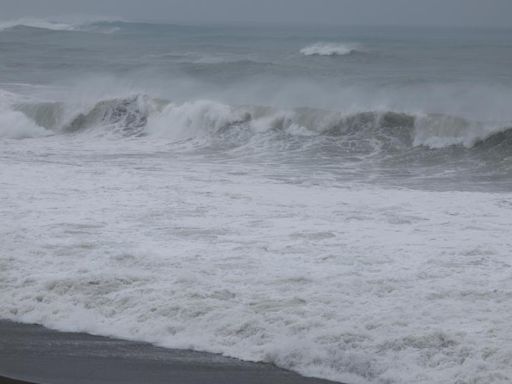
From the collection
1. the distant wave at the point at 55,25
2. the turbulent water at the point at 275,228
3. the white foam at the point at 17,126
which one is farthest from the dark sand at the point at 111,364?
the distant wave at the point at 55,25

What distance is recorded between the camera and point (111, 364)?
5004 mm

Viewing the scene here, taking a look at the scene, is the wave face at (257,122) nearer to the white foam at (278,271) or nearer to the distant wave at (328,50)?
the white foam at (278,271)

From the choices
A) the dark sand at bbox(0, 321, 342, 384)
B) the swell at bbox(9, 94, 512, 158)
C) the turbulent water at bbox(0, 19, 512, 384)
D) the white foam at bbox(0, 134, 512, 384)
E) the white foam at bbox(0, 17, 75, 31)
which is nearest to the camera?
the dark sand at bbox(0, 321, 342, 384)

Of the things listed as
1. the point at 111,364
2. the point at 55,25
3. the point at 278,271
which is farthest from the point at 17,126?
the point at 55,25

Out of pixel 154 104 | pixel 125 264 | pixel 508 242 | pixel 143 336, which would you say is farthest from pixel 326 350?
pixel 154 104

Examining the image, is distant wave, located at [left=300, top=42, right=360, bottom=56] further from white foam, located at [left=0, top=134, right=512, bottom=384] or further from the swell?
white foam, located at [left=0, top=134, right=512, bottom=384]

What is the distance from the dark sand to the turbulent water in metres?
0.14

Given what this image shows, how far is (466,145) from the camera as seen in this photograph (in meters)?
15.4

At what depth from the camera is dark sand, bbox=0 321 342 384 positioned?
480 centimetres

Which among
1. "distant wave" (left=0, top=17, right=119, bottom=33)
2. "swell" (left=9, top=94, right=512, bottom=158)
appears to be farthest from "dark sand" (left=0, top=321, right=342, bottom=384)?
"distant wave" (left=0, top=17, right=119, bottom=33)

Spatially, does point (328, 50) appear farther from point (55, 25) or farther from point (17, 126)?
point (55, 25)

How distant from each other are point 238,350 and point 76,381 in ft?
3.44

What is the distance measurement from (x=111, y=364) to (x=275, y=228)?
337 centimetres

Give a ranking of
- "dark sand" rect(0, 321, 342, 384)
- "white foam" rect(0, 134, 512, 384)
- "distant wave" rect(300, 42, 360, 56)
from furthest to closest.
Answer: "distant wave" rect(300, 42, 360, 56), "white foam" rect(0, 134, 512, 384), "dark sand" rect(0, 321, 342, 384)
